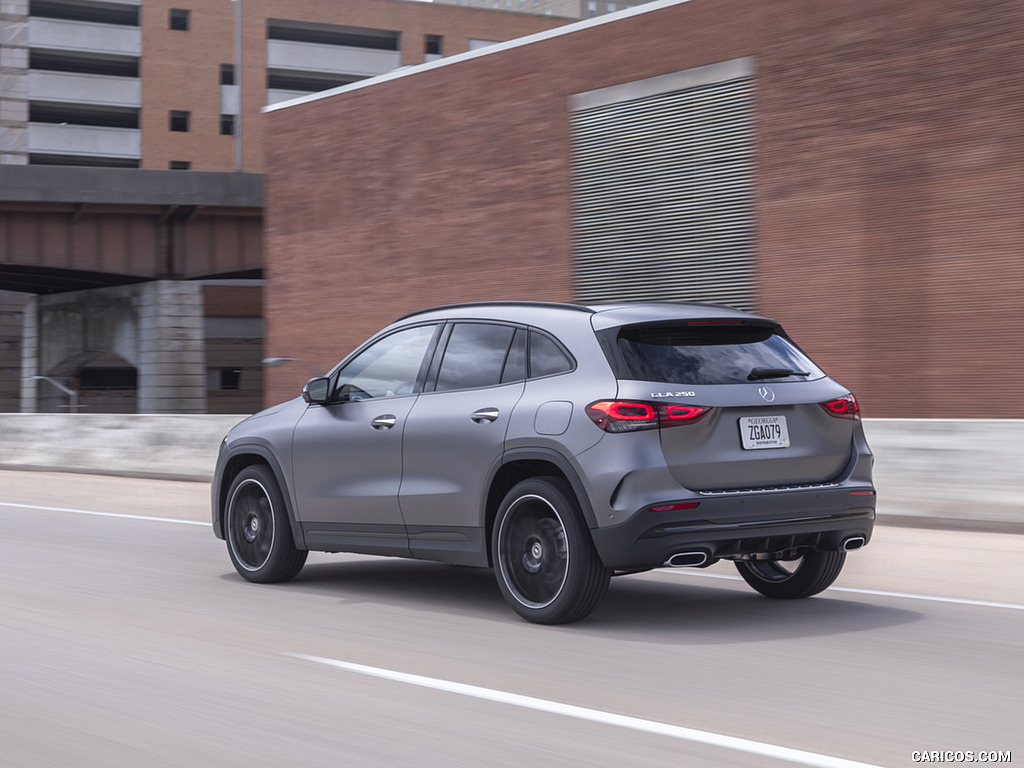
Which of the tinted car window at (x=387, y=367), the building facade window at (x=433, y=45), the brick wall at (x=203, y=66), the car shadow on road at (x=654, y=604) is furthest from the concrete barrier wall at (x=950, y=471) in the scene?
the building facade window at (x=433, y=45)

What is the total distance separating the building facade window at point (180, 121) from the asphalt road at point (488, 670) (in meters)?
71.4

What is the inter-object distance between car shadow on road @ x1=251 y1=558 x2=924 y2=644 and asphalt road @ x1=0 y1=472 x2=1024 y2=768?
28mm

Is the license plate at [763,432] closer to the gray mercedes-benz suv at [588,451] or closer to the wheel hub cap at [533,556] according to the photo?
the gray mercedes-benz suv at [588,451]

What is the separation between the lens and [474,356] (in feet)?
25.6

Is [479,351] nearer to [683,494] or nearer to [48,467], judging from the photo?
[683,494]

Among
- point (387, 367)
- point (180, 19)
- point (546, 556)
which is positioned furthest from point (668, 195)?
point (180, 19)

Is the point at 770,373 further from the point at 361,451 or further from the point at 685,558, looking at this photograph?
the point at 361,451

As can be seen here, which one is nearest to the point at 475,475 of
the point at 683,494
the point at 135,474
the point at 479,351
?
the point at 479,351

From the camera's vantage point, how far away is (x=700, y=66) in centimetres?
2497

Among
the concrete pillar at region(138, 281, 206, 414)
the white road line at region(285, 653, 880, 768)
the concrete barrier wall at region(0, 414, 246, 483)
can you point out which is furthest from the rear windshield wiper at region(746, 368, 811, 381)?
the concrete pillar at region(138, 281, 206, 414)

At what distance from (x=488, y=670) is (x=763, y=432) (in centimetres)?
200

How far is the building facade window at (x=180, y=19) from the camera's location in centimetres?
7720

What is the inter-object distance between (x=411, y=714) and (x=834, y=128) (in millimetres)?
19122

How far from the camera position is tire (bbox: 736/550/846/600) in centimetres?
793
